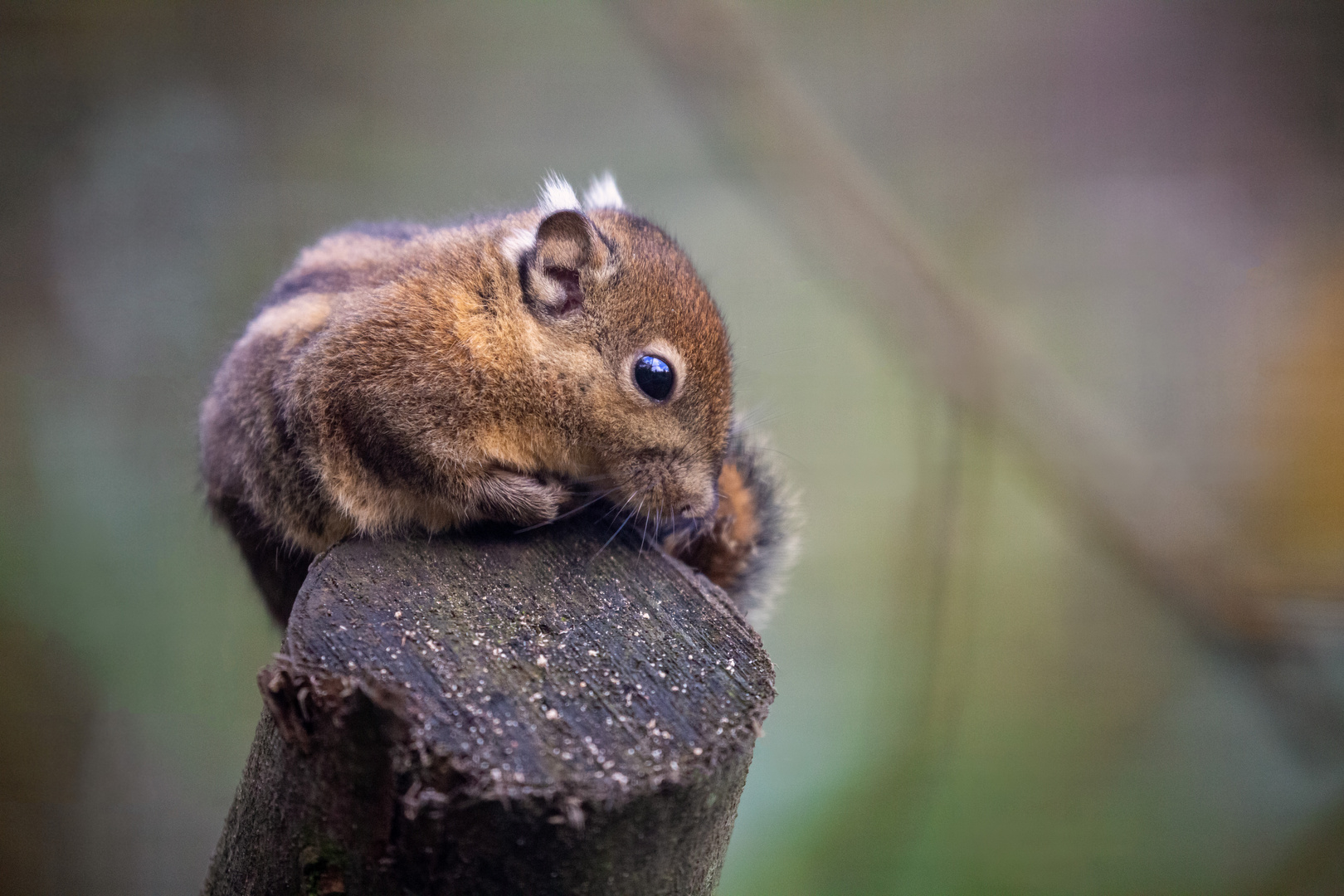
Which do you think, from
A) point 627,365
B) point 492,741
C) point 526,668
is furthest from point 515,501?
point 492,741

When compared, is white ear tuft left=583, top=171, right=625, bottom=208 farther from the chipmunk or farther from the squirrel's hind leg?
the squirrel's hind leg

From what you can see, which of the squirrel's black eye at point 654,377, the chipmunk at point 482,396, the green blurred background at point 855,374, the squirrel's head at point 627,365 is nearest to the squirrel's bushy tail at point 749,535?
the chipmunk at point 482,396

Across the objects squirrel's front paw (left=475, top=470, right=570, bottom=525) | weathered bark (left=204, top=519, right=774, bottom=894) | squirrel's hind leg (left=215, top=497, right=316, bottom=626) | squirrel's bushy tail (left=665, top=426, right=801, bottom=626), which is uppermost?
squirrel's bushy tail (left=665, top=426, right=801, bottom=626)

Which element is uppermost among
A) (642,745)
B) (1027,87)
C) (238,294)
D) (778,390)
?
(1027,87)

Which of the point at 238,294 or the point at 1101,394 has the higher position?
the point at 1101,394

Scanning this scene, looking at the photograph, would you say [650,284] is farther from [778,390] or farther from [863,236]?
[778,390]

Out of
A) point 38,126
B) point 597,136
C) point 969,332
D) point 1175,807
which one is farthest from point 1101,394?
point 38,126

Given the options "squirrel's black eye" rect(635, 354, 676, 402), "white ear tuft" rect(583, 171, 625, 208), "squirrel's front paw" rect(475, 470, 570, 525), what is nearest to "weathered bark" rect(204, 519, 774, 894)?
"squirrel's front paw" rect(475, 470, 570, 525)
